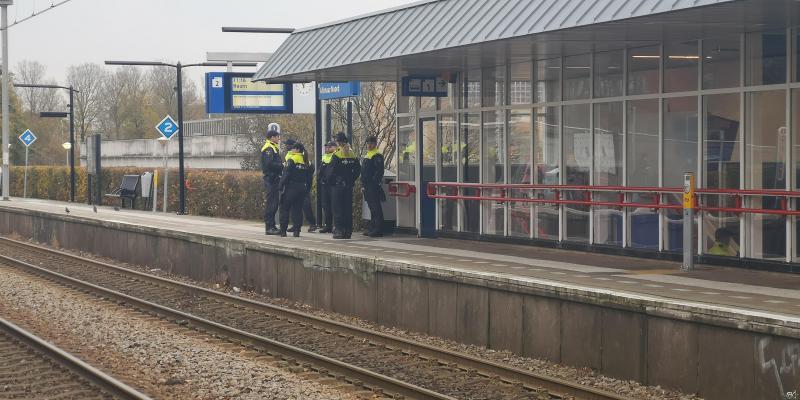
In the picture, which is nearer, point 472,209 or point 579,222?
point 579,222

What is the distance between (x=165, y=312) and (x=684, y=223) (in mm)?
6786

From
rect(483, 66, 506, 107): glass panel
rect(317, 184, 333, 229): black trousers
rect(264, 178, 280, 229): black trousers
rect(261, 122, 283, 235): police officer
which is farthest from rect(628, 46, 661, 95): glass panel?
rect(264, 178, 280, 229): black trousers

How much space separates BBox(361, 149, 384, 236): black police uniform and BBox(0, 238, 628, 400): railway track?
375cm

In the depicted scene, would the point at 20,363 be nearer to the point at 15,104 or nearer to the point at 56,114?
the point at 56,114

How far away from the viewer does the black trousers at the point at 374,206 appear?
1967 centimetres

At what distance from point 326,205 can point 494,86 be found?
434cm

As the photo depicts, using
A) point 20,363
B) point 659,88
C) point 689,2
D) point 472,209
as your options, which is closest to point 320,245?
point 472,209

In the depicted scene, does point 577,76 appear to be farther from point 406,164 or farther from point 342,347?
point 342,347

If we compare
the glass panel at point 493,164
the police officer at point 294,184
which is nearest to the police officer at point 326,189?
the police officer at point 294,184

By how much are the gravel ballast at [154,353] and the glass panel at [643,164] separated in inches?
234

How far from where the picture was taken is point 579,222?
1645 centimetres

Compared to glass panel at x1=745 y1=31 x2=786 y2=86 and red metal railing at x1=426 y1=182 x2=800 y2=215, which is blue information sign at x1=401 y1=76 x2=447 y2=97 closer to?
red metal railing at x1=426 y1=182 x2=800 y2=215

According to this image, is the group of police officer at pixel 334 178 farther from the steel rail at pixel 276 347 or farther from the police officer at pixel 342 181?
the steel rail at pixel 276 347

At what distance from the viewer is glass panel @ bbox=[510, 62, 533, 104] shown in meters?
17.4
